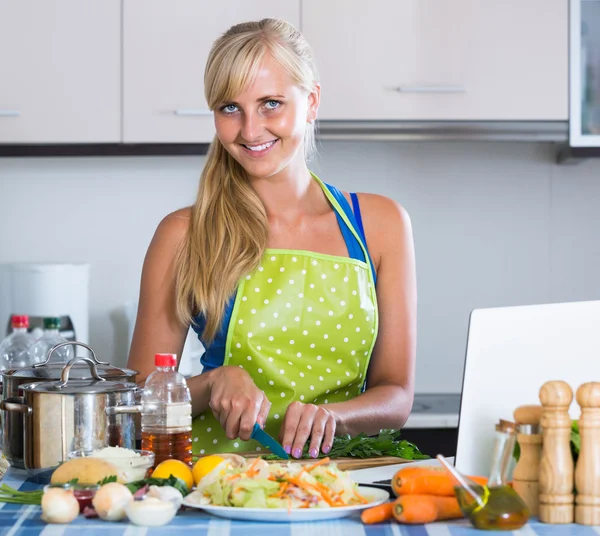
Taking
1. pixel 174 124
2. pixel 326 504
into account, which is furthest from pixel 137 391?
pixel 174 124

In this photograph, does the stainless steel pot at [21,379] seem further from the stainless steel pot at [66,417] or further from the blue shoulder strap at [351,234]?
the blue shoulder strap at [351,234]

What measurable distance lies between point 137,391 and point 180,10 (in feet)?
6.06

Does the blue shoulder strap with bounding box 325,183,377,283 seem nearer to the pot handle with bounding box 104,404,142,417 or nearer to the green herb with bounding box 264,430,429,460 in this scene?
the green herb with bounding box 264,430,429,460

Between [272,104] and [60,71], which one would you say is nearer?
[272,104]

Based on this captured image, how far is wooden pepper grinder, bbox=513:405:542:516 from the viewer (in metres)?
0.95

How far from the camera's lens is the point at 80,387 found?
43.4 inches

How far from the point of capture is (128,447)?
115cm

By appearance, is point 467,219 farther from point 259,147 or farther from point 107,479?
point 107,479

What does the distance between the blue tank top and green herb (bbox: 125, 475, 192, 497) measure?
0.65m

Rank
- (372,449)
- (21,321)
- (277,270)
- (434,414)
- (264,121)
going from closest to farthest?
1. (372,449)
2. (264,121)
3. (277,270)
4. (21,321)
5. (434,414)

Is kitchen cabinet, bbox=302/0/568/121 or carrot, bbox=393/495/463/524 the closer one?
carrot, bbox=393/495/463/524

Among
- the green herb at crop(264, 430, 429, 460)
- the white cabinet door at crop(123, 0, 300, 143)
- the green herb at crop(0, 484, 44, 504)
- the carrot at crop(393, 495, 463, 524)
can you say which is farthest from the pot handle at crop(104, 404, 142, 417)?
the white cabinet door at crop(123, 0, 300, 143)

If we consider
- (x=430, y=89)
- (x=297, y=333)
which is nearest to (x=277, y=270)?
(x=297, y=333)

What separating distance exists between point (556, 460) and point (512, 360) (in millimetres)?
146
